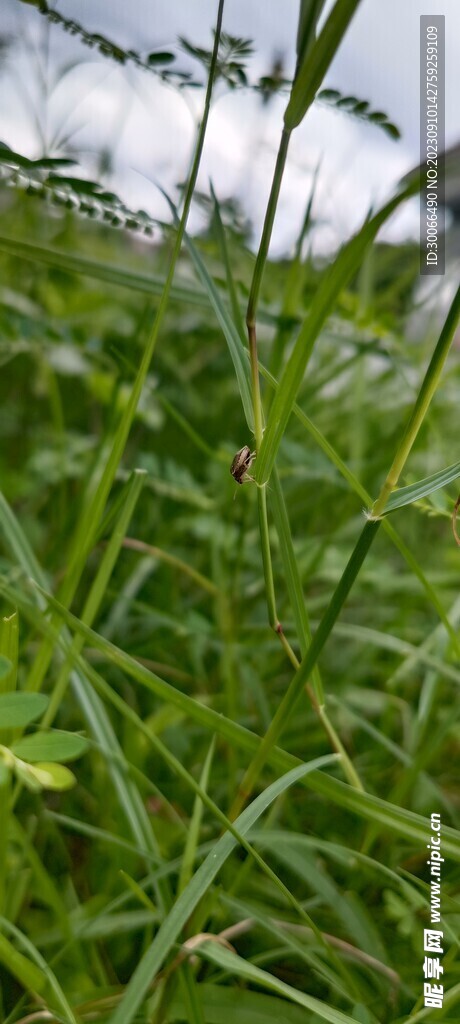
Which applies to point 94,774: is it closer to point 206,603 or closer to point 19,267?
point 206,603

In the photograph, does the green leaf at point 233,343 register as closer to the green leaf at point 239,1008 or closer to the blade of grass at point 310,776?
the blade of grass at point 310,776

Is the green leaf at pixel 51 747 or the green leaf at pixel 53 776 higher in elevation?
the green leaf at pixel 51 747

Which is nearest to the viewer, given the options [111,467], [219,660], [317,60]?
[317,60]

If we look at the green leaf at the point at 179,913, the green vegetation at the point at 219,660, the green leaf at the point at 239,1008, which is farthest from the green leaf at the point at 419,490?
the green leaf at the point at 239,1008

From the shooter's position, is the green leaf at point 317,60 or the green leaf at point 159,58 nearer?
the green leaf at point 317,60

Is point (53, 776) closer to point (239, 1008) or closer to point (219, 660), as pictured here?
point (239, 1008)

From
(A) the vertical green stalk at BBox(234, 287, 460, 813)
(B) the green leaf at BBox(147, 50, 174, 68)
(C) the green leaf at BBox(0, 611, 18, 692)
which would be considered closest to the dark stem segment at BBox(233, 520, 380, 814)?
(A) the vertical green stalk at BBox(234, 287, 460, 813)

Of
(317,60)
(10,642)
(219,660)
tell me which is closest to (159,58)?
(317,60)

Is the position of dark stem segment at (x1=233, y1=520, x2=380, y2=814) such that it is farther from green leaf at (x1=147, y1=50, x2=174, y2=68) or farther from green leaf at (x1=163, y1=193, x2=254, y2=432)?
green leaf at (x1=147, y1=50, x2=174, y2=68)

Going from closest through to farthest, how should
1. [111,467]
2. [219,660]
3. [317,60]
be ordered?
1. [317,60]
2. [111,467]
3. [219,660]
